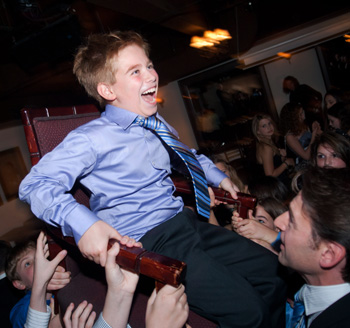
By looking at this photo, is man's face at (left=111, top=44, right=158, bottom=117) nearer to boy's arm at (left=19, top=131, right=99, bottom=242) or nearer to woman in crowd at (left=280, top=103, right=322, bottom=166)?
boy's arm at (left=19, top=131, right=99, bottom=242)

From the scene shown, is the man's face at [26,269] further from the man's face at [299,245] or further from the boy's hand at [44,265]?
the man's face at [299,245]

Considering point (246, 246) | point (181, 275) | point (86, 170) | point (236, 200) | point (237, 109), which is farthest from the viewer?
point (237, 109)

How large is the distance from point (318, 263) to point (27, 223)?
18.5 ft

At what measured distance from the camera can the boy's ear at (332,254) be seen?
1041 mm

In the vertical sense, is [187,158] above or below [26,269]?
above

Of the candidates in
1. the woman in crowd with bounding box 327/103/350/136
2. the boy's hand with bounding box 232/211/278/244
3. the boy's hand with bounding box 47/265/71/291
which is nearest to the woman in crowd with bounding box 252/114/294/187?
the woman in crowd with bounding box 327/103/350/136

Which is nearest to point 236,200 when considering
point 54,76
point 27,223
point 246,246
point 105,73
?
point 246,246

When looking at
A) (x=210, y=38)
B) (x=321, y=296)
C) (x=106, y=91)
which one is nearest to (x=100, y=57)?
(x=106, y=91)

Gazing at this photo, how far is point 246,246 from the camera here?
142cm

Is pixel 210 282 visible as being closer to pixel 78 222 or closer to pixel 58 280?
pixel 78 222

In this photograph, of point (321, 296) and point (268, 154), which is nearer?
point (321, 296)

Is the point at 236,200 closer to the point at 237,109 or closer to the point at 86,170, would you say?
the point at 86,170

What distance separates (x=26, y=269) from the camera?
2.25 meters

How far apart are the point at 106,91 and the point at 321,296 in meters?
1.36
